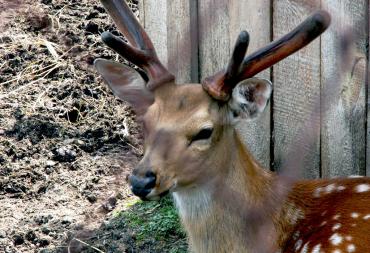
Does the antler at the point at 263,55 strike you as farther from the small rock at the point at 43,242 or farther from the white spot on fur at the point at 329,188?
the small rock at the point at 43,242

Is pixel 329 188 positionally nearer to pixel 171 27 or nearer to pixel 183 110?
pixel 183 110

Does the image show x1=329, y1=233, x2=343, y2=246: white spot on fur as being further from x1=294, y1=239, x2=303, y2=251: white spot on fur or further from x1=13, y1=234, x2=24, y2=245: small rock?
x1=13, y1=234, x2=24, y2=245: small rock

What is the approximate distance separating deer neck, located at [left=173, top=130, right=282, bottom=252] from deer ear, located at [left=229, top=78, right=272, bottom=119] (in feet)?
0.50

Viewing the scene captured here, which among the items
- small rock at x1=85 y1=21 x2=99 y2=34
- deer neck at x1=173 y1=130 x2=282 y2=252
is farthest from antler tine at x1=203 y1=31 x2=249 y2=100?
small rock at x1=85 y1=21 x2=99 y2=34

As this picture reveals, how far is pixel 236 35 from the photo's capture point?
190 inches

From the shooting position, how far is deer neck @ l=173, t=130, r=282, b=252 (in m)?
3.97

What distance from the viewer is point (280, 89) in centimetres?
471

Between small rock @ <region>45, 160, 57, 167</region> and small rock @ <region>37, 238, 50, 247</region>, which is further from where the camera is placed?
small rock @ <region>45, 160, 57, 167</region>

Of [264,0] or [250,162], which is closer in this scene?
[250,162]

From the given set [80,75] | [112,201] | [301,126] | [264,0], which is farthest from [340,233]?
[80,75]

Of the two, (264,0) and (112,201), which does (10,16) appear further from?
(264,0)

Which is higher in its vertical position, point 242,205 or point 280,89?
point 280,89

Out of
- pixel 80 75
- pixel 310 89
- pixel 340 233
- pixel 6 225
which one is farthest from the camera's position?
pixel 80 75

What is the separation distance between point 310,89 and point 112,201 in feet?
4.45
